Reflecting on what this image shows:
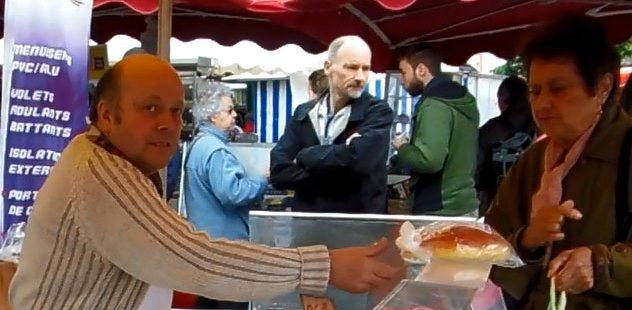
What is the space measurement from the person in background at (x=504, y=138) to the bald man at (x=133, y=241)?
2.71m

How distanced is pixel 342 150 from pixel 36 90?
969 millimetres

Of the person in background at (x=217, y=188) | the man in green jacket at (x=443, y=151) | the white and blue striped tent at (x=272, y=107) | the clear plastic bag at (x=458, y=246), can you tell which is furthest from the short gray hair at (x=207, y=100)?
the white and blue striped tent at (x=272, y=107)

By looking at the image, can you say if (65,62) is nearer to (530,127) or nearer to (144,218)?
(144,218)

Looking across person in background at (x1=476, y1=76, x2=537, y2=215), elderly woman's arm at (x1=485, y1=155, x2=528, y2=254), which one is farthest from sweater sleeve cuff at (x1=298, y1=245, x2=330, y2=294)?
person in background at (x1=476, y1=76, x2=537, y2=215)

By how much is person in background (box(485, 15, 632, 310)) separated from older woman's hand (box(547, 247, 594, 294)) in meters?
0.05

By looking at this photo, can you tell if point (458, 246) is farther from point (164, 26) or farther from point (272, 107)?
point (272, 107)

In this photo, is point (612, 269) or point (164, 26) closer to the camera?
point (612, 269)

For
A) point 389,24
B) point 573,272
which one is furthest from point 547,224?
point 389,24

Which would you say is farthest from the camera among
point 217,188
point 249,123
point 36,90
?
point 249,123

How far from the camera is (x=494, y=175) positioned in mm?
3967

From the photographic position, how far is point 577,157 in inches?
56.8

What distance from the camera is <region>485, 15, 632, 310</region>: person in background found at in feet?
4.62

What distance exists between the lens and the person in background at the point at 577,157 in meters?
1.41

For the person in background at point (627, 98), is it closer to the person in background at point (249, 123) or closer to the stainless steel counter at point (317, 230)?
the stainless steel counter at point (317, 230)
